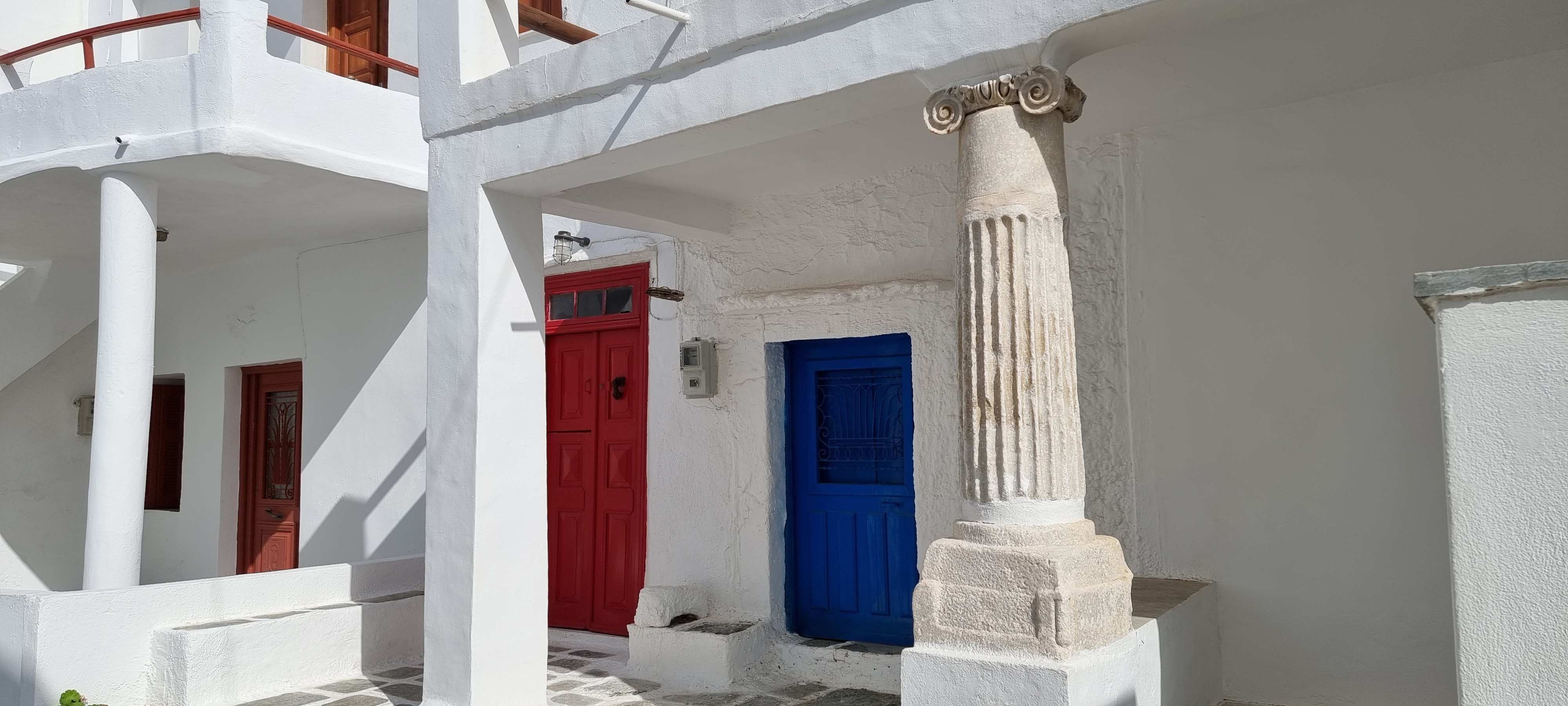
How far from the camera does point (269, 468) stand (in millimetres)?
9406

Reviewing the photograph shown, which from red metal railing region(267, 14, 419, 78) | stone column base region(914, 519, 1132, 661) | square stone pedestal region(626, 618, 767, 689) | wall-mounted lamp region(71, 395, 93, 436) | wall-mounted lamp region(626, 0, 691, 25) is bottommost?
square stone pedestal region(626, 618, 767, 689)

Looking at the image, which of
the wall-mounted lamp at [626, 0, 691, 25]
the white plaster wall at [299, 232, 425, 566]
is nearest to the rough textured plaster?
the wall-mounted lamp at [626, 0, 691, 25]

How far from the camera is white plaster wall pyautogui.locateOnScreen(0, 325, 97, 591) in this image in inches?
377

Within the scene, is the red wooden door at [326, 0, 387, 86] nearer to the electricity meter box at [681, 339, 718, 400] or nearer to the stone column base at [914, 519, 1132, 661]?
the electricity meter box at [681, 339, 718, 400]

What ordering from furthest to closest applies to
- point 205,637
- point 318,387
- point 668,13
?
point 318,387, point 205,637, point 668,13

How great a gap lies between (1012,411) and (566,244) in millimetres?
4823

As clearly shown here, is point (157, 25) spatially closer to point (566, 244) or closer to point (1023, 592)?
point (566, 244)

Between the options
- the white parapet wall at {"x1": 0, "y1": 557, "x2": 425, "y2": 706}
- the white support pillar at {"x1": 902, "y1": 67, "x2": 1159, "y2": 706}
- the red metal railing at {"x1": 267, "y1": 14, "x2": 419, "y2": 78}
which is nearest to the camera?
the white support pillar at {"x1": 902, "y1": 67, "x2": 1159, "y2": 706}

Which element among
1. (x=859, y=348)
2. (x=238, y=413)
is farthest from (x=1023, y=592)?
(x=238, y=413)

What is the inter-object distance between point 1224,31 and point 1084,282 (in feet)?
5.33

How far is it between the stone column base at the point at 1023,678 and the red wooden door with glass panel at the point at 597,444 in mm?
3938

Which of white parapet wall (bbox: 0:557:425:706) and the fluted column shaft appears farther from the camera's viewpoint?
white parapet wall (bbox: 0:557:425:706)

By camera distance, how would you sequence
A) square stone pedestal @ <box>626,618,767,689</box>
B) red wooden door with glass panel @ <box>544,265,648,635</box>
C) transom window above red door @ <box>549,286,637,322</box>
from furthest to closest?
transom window above red door @ <box>549,286,637,322</box>
red wooden door with glass panel @ <box>544,265,648,635</box>
square stone pedestal @ <box>626,618,767,689</box>

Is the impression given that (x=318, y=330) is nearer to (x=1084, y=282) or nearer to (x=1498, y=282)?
(x=1084, y=282)
